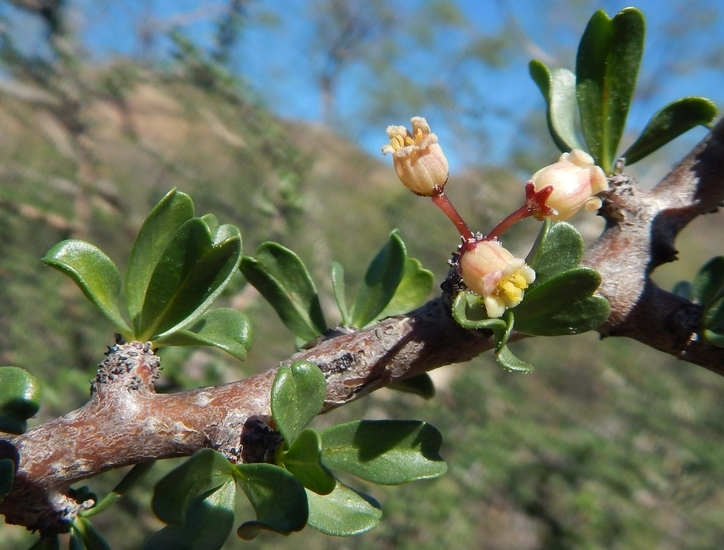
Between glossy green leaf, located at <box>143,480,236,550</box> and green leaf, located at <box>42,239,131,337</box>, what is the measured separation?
0.51ft

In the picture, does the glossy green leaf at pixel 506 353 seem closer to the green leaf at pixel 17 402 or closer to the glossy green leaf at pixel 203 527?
the glossy green leaf at pixel 203 527

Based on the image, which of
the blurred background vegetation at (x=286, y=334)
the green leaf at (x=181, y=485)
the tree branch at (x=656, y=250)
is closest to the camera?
the green leaf at (x=181, y=485)

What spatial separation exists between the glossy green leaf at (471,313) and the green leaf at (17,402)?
1.14 ft

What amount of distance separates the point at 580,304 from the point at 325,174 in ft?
8.61

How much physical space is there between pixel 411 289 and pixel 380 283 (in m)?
0.05

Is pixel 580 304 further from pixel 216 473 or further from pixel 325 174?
pixel 325 174

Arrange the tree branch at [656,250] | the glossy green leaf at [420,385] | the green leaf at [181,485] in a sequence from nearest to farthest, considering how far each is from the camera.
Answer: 1. the green leaf at [181,485]
2. the tree branch at [656,250]
3. the glossy green leaf at [420,385]

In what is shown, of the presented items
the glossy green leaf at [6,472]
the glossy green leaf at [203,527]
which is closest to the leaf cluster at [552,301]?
the glossy green leaf at [203,527]

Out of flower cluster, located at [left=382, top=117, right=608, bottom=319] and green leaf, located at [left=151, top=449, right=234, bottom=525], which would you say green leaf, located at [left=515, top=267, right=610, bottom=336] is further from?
green leaf, located at [left=151, top=449, right=234, bottom=525]

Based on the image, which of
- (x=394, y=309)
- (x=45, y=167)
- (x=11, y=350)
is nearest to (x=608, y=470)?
(x=394, y=309)

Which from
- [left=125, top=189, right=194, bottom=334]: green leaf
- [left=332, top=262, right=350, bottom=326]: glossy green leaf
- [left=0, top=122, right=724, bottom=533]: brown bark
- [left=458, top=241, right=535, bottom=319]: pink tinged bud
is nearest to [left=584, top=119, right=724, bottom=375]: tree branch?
[left=0, top=122, right=724, bottom=533]: brown bark

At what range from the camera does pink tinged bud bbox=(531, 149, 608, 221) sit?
43cm

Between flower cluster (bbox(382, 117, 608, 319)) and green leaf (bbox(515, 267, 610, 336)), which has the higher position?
flower cluster (bbox(382, 117, 608, 319))

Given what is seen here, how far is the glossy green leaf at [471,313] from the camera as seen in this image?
0.38 metres
